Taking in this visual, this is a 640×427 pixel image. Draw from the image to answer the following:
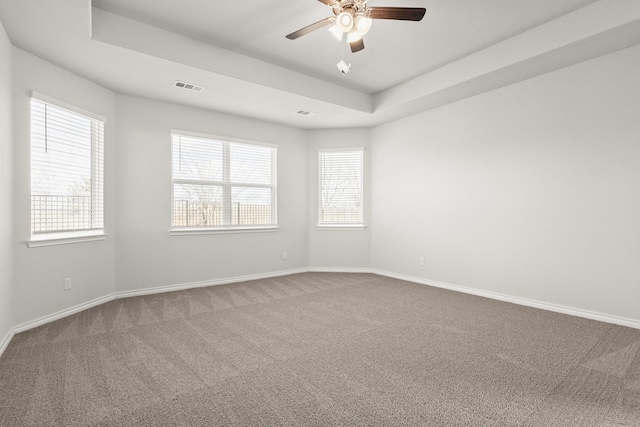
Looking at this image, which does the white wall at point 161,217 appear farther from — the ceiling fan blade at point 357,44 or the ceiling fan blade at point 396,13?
the ceiling fan blade at point 396,13

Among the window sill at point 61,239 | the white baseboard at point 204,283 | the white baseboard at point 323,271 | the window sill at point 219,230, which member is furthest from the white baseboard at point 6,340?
the window sill at point 219,230

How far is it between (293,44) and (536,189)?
3.24m

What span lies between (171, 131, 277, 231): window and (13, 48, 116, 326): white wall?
0.82 metres

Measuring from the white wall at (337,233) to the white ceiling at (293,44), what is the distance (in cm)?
137

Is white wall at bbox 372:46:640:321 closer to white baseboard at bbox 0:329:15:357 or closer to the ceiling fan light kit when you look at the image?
the ceiling fan light kit

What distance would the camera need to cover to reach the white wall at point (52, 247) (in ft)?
9.97

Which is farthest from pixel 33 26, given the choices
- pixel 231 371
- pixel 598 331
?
pixel 598 331

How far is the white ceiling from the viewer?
2.79 meters

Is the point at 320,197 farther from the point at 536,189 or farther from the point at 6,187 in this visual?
the point at 6,187

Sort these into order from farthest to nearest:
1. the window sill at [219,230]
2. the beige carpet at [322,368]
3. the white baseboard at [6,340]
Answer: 1. the window sill at [219,230]
2. the white baseboard at [6,340]
3. the beige carpet at [322,368]

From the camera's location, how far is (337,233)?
19.4 ft

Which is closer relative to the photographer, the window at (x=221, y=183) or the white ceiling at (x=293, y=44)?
the white ceiling at (x=293, y=44)

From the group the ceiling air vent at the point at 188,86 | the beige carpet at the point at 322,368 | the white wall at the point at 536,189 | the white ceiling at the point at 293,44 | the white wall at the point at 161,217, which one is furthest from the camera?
the white wall at the point at 161,217

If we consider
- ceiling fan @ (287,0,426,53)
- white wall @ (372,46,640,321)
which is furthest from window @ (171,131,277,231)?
ceiling fan @ (287,0,426,53)
